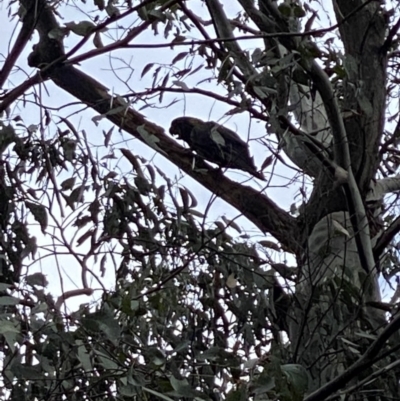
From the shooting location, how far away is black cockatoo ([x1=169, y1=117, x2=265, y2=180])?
1.91 metres

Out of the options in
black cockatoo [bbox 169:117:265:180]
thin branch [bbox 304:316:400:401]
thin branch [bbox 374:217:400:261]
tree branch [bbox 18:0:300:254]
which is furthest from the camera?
tree branch [bbox 18:0:300:254]

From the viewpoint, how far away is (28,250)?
1.72m

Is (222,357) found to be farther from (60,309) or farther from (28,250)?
(28,250)

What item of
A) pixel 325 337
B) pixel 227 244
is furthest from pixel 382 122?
pixel 325 337

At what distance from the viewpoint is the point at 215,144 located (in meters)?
2.11

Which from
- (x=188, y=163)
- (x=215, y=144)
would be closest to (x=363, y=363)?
(x=215, y=144)

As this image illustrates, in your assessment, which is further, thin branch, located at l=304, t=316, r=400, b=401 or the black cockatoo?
Answer: the black cockatoo

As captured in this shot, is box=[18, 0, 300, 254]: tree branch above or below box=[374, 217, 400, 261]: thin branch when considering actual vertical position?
above

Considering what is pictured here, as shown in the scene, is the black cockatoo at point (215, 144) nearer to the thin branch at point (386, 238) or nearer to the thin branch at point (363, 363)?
the thin branch at point (386, 238)

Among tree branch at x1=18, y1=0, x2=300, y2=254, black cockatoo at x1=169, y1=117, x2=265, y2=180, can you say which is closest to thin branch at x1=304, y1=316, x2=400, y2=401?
black cockatoo at x1=169, y1=117, x2=265, y2=180

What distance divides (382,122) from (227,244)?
0.52 meters

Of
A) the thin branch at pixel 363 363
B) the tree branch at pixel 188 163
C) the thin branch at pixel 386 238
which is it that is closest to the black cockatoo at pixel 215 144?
the tree branch at pixel 188 163

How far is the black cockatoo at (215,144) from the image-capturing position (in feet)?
6.28

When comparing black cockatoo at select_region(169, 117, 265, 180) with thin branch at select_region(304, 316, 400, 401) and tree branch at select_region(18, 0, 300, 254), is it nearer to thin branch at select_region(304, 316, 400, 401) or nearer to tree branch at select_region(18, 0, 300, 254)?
tree branch at select_region(18, 0, 300, 254)
